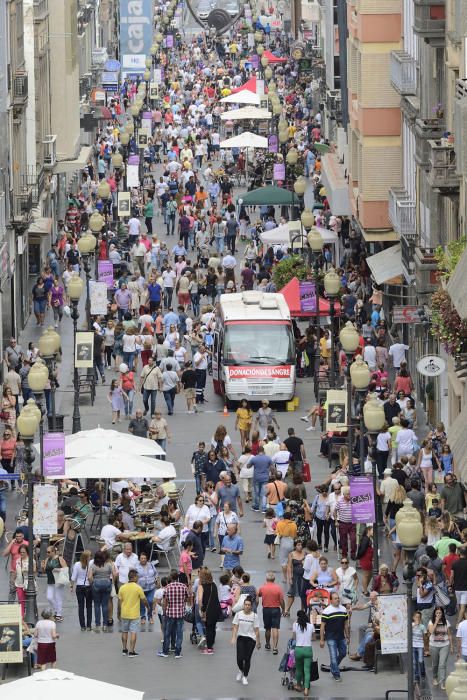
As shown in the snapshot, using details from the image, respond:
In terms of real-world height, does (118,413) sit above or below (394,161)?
below

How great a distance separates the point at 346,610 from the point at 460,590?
172cm

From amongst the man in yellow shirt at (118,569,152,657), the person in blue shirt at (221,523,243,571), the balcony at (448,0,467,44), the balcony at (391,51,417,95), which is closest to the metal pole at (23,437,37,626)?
the man in yellow shirt at (118,569,152,657)

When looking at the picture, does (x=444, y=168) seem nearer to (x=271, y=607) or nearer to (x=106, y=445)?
(x=106, y=445)

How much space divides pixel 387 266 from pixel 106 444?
18.5m

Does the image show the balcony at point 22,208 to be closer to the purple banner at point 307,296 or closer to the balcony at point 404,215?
the purple banner at point 307,296

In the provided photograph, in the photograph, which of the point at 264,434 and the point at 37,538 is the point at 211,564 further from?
the point at 264,434

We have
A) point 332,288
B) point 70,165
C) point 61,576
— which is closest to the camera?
point 61,576

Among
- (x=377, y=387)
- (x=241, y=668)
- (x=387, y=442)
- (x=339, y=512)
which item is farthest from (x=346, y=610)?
(x=377, y=387)

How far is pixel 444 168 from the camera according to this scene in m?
44.8

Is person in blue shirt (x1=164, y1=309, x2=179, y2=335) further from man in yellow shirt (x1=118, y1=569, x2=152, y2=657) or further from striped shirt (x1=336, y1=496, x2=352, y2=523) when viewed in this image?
man in yellow shirt (x1=118, y1=569, x2=152, y2=657)

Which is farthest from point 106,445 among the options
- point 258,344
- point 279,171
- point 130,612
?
point 279,171

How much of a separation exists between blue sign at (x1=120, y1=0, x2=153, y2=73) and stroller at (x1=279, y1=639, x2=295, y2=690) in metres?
87.5

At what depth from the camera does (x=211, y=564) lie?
37000 millimetres

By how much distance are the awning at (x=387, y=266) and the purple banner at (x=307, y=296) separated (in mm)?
2847
